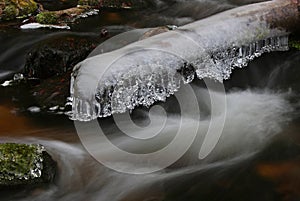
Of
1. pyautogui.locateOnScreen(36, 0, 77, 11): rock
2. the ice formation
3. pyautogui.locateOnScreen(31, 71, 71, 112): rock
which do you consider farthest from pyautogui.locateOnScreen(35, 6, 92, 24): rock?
the ice formation

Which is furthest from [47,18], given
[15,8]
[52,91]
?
[52,91]

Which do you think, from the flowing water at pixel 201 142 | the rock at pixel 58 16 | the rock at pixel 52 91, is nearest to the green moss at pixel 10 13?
the rock at pixel 58 16

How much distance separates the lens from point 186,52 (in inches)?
242

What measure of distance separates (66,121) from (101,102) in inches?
29.1

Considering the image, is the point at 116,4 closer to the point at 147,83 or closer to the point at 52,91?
the point at 52,91

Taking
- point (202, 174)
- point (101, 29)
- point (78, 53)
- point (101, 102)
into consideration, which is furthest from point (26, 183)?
point (101, 29)

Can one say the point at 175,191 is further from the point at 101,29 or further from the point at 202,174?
the point at 101,29

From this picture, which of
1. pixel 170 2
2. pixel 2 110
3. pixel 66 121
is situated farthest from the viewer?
pixel 170 2

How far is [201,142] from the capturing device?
217 inches

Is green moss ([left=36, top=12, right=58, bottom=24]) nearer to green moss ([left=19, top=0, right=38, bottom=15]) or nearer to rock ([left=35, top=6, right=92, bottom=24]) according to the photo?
rock ([left=35, top=6, right=92, bottom=24])

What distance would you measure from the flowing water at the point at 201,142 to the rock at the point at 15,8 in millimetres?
3100

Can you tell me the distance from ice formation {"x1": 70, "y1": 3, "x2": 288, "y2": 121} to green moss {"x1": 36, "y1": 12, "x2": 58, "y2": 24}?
430cm

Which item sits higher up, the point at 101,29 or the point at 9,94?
the point at 101,29

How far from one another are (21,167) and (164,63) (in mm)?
2393
